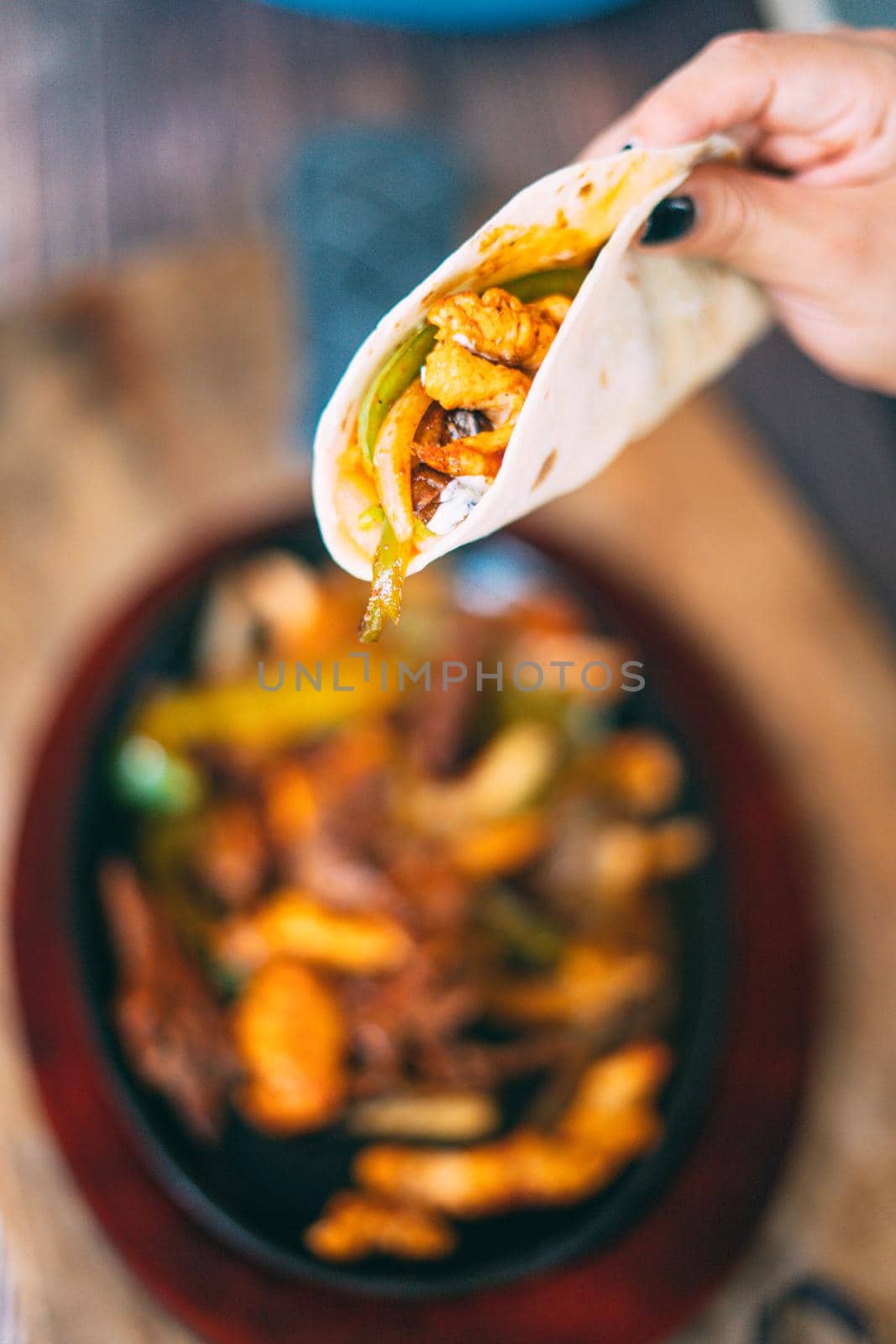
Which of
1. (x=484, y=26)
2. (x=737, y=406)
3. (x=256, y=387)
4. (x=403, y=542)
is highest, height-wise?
(x=484, y=26)

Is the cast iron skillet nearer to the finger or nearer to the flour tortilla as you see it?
the flour tortilla

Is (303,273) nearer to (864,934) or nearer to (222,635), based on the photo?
(222,635)

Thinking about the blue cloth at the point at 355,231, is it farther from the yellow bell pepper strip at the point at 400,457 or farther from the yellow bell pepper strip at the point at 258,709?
the yellow bell pepper strip at the point at 400,457

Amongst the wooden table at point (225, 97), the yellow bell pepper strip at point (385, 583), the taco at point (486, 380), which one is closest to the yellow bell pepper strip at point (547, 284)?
the taco at point (486, 380)

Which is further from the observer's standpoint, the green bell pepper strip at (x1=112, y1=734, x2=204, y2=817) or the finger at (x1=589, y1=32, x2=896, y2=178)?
the green bell pepper strip at (x1=112, y1=734, x2=204, y2=817)

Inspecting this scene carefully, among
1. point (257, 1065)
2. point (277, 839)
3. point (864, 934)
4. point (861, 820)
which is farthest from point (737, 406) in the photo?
point (257, 1065)
